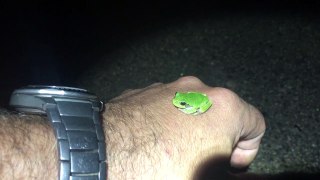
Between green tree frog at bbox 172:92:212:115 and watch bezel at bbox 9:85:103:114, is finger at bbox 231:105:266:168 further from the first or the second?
watch bezel at bbox 9:85:103:114

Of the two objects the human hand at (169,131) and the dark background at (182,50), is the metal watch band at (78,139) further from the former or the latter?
the dark background at (182,50)

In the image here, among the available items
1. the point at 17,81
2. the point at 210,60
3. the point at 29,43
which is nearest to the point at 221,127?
the point at 210,60

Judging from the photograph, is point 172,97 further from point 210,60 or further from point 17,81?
point 17,81

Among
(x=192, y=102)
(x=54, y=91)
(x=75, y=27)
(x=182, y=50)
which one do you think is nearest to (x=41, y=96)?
(x=54, y=91)

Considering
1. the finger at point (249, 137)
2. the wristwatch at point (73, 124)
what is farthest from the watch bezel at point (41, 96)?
the finger at point (249, 137)

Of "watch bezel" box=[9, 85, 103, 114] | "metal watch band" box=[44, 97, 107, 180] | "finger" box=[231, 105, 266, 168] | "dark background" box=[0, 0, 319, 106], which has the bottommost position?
"finger" box=[231, 105, 266, 168]

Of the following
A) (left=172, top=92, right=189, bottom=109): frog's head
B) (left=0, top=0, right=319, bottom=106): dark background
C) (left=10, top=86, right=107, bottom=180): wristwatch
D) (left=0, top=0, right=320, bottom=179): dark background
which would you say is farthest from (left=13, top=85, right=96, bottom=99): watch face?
(left=0, top=0, right=319, bottom=106): dark background

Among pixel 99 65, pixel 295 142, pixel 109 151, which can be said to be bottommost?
pixel 295 142
